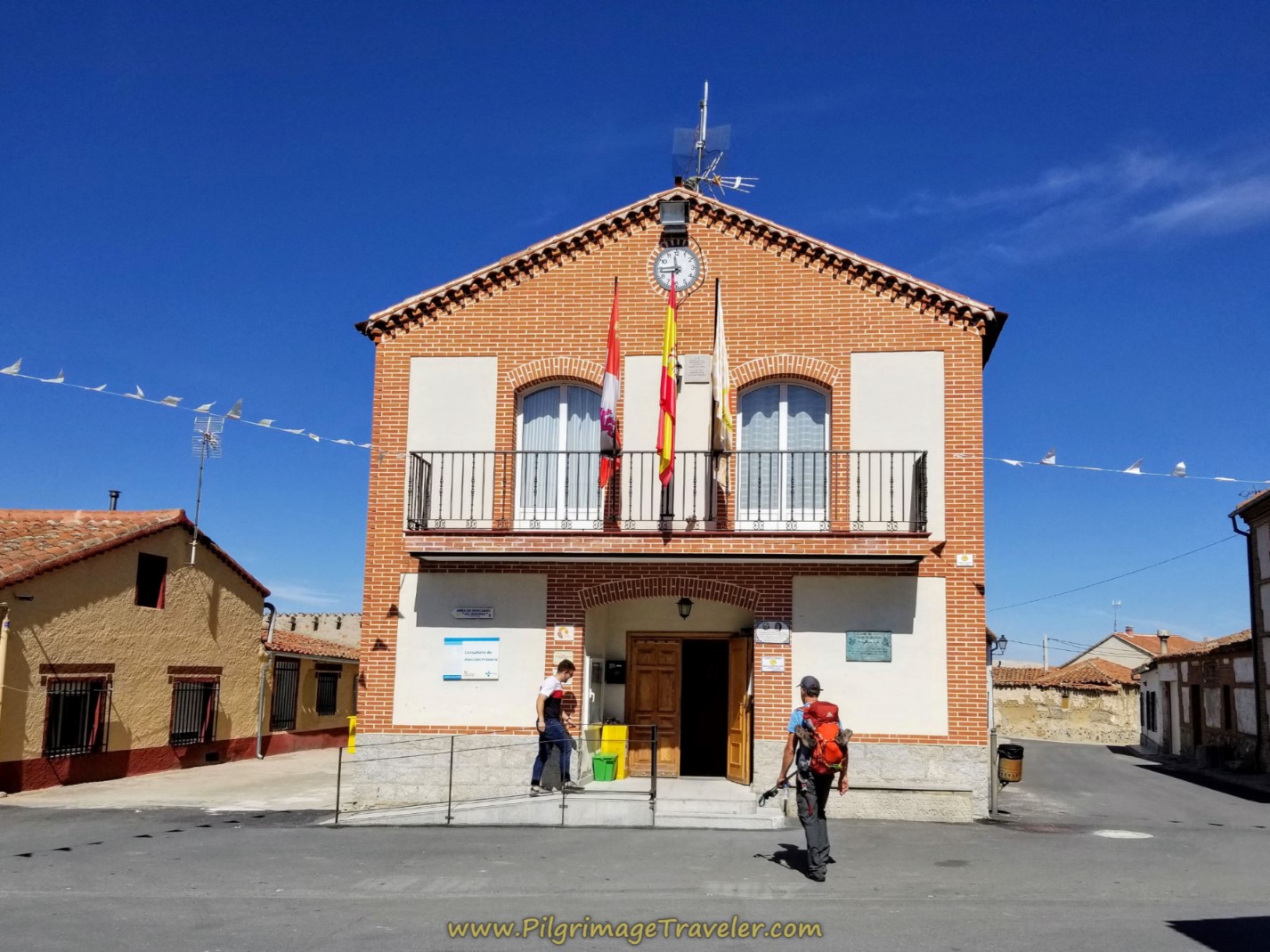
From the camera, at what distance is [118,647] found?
64.4 feet

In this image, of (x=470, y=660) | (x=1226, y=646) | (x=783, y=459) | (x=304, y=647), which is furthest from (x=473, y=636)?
(x=1226, y=646)

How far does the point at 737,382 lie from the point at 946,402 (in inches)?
104

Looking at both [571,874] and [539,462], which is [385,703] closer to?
[539,462]

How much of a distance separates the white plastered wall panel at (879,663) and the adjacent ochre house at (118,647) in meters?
11.7

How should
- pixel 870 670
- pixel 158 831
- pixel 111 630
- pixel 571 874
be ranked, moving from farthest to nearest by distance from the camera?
pixel 111 630
pixel 870 670
pixel 158 831
pixel 571 874

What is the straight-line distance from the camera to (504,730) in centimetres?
1420

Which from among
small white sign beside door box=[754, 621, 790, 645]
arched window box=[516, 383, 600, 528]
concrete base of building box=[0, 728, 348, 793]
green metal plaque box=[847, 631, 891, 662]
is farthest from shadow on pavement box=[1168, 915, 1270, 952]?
concrete base of building box=[0, 728, 348, 793]

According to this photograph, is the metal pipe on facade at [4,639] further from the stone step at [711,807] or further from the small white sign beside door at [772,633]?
the small white sign beside door at [772,633]

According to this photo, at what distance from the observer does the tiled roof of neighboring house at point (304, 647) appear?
83.5ft

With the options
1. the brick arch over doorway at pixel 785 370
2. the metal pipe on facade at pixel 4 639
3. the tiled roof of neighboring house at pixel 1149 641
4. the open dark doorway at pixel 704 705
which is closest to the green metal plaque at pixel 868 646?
the open dark doorway at pixel 704 705

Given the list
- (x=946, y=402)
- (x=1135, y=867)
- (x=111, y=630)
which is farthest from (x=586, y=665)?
(x=111, y=630)

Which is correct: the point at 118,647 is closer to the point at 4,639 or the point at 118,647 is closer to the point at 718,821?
the point at 4,639

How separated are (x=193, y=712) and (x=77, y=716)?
3.45 metres

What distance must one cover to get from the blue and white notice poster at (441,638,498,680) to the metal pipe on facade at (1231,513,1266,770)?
20447 millimetres
